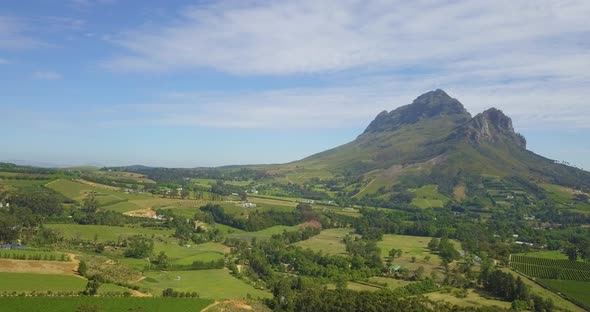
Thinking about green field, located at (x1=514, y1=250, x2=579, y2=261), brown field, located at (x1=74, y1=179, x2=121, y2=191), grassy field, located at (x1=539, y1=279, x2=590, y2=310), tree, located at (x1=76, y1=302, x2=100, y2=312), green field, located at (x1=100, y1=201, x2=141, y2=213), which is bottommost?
grassy field, located at (x1=539, y1=279, x2=590, y2=310)

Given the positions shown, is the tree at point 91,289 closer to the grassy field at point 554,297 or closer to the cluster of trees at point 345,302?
the cluster of trees at point 345,302

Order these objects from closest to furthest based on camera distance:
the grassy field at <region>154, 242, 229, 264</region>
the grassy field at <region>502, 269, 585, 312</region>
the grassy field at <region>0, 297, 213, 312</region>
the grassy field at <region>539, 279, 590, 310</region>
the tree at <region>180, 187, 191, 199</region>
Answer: the grassy field at <region>0, 297, 213, 312</region> < the grassy field at <region>502, 269, 585, 312</region> < the grassy field at <region>539, 279, 590, 310</region> < the grassy field at <region>154, 242, 229, 264</region> < the tree at <region>180, 187, 191, 199</region>

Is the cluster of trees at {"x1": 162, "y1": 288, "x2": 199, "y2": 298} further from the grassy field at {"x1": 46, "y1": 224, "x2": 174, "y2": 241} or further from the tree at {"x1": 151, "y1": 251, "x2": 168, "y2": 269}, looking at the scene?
the grassy field at {"x1": 46, "y1": 224, "x2": 174, "y2": 241}

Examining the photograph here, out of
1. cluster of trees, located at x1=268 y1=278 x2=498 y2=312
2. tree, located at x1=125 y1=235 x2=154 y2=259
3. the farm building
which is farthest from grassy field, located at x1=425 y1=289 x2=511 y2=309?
the farm building

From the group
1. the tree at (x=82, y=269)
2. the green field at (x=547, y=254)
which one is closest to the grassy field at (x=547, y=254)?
the green field at (x=547, y=254)

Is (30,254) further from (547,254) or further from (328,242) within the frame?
(547,254)

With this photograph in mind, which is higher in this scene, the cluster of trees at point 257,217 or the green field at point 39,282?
the cluster of trees at point 257,217
